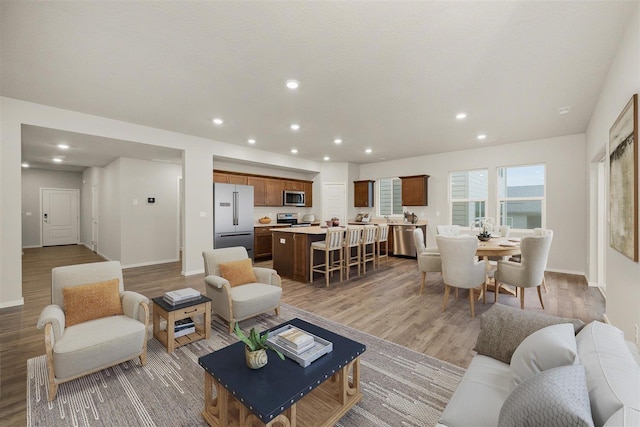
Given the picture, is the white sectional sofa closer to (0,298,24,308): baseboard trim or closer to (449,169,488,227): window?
(0,298,24,308): baseboard trim

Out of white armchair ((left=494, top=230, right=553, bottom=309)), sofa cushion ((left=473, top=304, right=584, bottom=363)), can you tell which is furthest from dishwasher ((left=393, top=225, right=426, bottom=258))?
sofa cushion ((left=473, top=304, right=584, bottom=363))

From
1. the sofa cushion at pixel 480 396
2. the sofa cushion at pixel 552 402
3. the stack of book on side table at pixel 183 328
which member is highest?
the sofa cushion at pixel 552 402

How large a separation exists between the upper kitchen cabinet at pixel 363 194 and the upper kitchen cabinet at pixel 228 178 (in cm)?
333

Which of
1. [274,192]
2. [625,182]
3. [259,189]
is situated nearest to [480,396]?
[625,182]

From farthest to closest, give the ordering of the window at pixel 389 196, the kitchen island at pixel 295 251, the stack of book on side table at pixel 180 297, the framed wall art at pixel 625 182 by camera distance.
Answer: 1. the window at pixel 389 196
2. the kitchen island at pixel 295 251
3. the stack of book on side table at pixel 180 297
4. the framed wall art at pixel 625 182

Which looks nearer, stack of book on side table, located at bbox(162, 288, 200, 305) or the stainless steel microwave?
stack of book on side table, located at bbox(162, 288, 200, 305)

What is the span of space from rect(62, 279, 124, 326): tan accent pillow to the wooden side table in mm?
333

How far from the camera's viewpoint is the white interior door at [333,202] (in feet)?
27.6

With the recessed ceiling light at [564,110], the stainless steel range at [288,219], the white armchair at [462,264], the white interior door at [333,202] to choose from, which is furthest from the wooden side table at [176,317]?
the white interior door at [333,202]

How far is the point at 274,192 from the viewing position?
303 inches

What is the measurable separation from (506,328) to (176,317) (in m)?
2.59

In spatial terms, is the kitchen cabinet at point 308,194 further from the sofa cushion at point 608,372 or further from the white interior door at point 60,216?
the white interior door at point 60,216

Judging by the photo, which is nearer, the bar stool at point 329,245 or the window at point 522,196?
the bar stool at point 329,245

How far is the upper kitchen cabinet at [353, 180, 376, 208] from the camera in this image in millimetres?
8234
